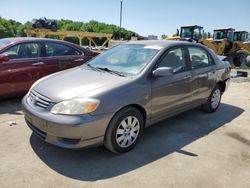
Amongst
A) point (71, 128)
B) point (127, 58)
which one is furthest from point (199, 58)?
point (71, 128)

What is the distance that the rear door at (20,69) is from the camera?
5.68 m

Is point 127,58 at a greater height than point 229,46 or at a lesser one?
lesser

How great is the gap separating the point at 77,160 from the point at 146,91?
135 cm

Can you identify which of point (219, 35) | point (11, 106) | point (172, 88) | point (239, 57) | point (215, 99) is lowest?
point (11, 106)

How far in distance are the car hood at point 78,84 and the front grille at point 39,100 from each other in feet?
0.15

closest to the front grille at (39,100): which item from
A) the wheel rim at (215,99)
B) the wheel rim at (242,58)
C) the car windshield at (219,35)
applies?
the wheel rim at (215,99)

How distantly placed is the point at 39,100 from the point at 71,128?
73cm

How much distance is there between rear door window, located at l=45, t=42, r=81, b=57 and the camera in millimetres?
6367

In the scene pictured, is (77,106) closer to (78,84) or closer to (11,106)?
(78,84)

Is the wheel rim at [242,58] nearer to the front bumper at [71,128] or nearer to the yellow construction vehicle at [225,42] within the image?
the yellow construction vehicle at [225,42]

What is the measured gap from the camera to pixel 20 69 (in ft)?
19.2

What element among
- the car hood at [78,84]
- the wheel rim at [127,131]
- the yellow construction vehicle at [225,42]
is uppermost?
the yellow construction vehicle at [225,42]

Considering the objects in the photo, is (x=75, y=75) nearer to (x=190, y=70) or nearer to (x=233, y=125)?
(x=190, y=70)

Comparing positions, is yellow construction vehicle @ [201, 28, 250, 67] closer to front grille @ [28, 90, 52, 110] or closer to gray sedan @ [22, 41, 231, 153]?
gray sedan @ [22, 41, 231, 153]
